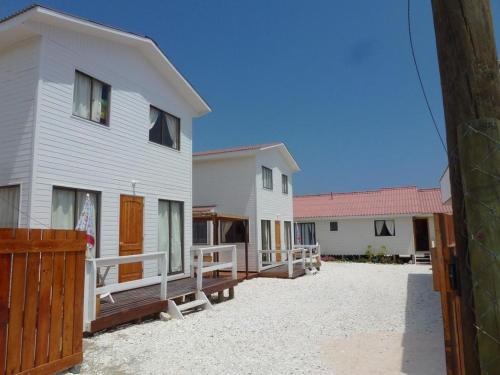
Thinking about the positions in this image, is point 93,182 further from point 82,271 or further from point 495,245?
point 495,245

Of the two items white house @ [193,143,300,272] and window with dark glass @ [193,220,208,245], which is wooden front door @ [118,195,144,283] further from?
window with dark glass @ [193,220,208,245]

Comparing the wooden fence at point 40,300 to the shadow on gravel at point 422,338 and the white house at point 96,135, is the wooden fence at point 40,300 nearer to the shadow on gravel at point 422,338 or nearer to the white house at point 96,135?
the white house at point 96,135

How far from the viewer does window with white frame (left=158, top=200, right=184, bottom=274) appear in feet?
37.6

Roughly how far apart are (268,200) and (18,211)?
12.8m

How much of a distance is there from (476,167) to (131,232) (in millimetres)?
9227

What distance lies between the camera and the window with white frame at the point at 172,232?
1145 cm

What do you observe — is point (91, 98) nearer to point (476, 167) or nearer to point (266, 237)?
point (476, 167)

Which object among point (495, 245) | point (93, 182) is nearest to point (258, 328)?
point (93, 182)

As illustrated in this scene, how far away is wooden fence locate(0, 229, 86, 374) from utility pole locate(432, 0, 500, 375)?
14.5 ft

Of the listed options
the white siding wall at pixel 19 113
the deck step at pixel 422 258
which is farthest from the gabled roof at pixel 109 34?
the deck step at pixel 422 258

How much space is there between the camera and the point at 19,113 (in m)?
8.20

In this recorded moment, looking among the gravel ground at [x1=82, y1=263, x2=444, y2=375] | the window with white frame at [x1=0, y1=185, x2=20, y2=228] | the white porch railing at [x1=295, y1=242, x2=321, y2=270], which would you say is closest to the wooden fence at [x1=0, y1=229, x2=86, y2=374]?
the gravel ground at [x1=82, y1=263, x2=444, y2=375]

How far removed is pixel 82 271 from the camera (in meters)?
5.42

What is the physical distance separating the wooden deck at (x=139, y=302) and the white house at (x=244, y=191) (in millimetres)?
6469
